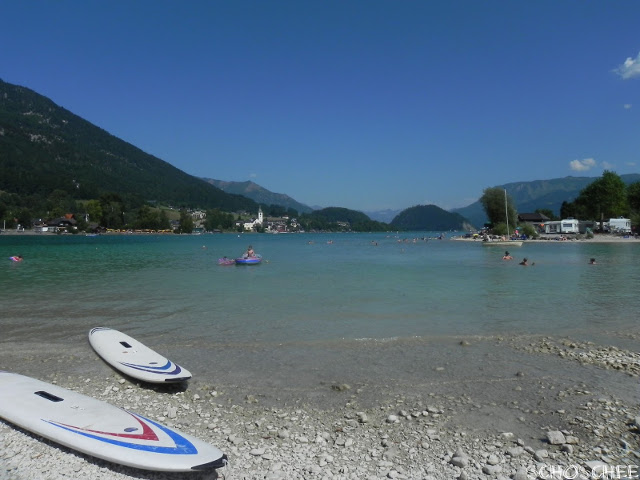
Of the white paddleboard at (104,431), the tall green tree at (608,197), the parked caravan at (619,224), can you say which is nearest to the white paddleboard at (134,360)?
the white paddleboard at (104,431)

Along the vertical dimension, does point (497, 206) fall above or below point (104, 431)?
above

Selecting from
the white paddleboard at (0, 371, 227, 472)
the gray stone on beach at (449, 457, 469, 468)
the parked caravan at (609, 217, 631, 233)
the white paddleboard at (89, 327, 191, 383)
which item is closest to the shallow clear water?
the white paddleboard at (89, 327, 191, 383)

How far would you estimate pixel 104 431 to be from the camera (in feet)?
19.4

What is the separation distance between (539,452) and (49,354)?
37.9 ft

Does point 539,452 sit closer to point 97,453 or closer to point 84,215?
point 97,453

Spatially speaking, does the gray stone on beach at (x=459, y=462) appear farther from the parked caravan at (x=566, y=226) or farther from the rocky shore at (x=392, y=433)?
the parked caravan at (x=566, y=226)

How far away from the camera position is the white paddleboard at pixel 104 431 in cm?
536

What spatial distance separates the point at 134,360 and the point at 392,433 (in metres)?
6.12

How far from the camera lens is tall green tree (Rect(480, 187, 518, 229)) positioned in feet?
346

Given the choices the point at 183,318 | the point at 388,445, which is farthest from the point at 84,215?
the point at 388,445

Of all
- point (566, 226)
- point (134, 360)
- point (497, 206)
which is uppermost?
point (497, 206)

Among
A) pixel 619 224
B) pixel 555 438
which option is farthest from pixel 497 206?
pixel 555 438

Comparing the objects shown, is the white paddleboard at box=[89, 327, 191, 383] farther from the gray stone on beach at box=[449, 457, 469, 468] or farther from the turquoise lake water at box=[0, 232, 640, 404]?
the gray stone on beach at box=[449, 457, 469, 468]

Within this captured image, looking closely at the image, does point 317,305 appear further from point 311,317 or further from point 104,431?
point 104,431
